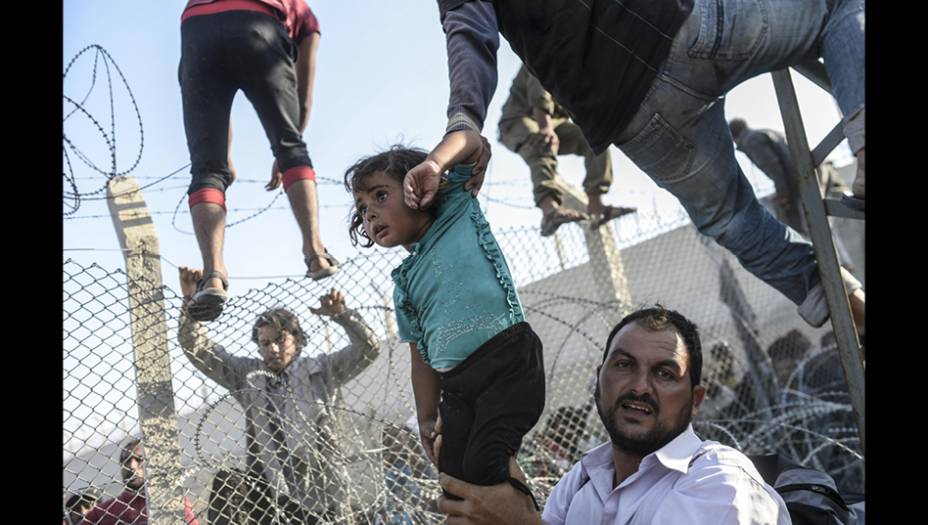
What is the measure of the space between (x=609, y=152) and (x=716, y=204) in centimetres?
278

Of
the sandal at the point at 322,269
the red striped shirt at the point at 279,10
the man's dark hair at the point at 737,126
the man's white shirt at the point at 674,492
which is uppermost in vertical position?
the red striped shirt at the point at 279,10

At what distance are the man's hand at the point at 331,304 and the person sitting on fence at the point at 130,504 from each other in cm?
83

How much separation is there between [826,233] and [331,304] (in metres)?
1.82

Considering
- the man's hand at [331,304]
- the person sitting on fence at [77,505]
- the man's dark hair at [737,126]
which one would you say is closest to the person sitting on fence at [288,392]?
the man's hand at [331,304]

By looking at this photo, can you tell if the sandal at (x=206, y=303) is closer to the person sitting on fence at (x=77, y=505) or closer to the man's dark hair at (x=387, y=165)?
the person sitting on fence at (x=77, y=505)

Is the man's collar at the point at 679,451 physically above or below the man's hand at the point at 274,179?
below

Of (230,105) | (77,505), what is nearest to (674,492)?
(77,505)

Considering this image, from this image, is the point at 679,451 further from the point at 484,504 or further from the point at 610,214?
the point at 610,214

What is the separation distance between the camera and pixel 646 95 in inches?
90.8

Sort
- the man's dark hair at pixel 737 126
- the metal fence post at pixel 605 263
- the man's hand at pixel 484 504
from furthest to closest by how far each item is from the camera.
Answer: the man's dark hair at pixel 737 126 < the metal fence post at pixel 605 263 < the man's hand at pixel 484 504

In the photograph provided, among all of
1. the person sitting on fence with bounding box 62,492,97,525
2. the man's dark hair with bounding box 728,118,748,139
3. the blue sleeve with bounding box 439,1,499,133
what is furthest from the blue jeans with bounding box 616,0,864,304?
the man's dark hair with bounding box 728,118,748,139

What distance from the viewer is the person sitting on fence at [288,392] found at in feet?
9.63

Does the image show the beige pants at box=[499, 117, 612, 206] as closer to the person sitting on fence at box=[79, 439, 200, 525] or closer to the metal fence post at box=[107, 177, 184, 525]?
the metal fence post at box=[107, 177, 184, 525]
